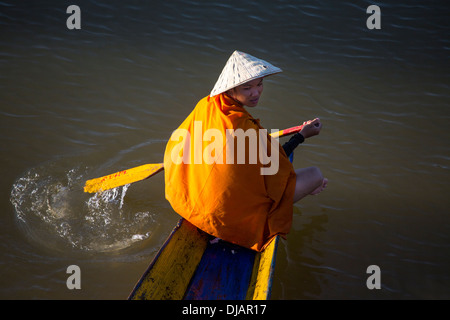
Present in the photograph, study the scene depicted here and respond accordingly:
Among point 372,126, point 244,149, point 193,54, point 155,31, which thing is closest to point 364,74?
point 372,126

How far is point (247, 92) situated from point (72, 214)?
6.36 ft

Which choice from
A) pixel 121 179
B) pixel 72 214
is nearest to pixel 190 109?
pixel 121 179

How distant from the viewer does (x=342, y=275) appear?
3.56m

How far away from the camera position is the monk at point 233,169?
279 centimetres

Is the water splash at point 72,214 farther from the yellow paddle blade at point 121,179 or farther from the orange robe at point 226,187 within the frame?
the orange robe at point 226,187

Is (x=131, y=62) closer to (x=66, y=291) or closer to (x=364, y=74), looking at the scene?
(x=364, y=74)

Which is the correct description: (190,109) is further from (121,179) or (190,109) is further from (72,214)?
(72,214)

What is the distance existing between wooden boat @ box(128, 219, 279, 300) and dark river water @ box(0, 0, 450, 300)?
0.46 metres

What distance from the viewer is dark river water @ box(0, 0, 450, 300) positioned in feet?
11.5

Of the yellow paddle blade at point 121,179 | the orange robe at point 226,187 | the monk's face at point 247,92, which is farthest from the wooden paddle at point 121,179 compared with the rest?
the monk's face at point 247,92

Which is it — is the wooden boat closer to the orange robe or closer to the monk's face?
the orange robe

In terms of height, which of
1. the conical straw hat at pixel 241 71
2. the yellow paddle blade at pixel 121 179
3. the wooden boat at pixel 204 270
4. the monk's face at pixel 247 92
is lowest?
the wooden boat at pixel 204 270

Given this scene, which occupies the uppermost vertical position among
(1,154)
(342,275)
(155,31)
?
(155,31)
